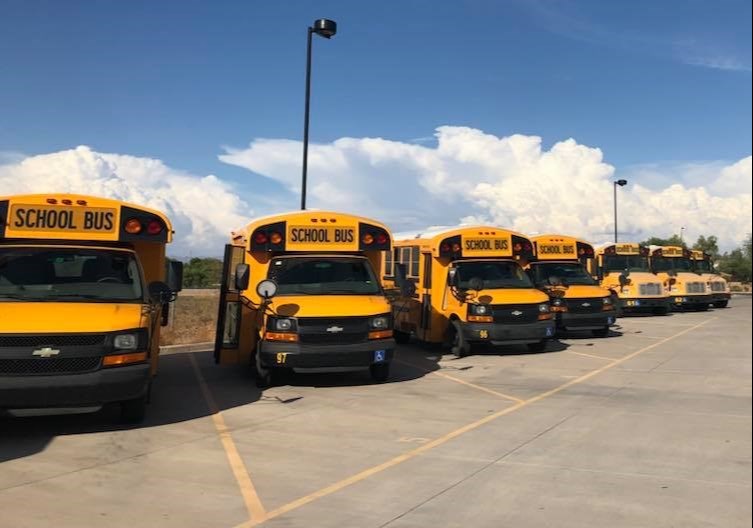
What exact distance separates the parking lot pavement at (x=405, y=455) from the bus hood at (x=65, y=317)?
3.88 feet

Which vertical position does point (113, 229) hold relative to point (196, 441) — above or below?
above

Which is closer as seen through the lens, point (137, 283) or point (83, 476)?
point (83, 476)

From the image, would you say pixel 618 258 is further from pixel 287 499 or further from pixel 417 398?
pixel 287 499

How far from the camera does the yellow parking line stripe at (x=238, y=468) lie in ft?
15.5

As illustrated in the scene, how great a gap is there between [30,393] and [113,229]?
2.58 metres

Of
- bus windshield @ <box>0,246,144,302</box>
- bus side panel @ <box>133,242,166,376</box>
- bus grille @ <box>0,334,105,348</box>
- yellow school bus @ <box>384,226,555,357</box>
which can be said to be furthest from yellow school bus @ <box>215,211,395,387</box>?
bus grille @ <box>0,334,105,348</box>

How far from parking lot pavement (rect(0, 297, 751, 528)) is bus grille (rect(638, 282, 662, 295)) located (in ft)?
42.0

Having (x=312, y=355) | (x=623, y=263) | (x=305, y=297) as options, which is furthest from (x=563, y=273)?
(x=312, y=355)

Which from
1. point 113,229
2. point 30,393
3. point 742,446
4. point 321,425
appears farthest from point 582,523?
point 113,229

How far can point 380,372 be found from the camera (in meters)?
10.0

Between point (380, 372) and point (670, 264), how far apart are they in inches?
781

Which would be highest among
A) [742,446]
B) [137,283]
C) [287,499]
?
[137,283]

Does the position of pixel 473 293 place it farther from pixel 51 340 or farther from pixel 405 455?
pixel 51 340

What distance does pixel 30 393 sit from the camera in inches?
245
